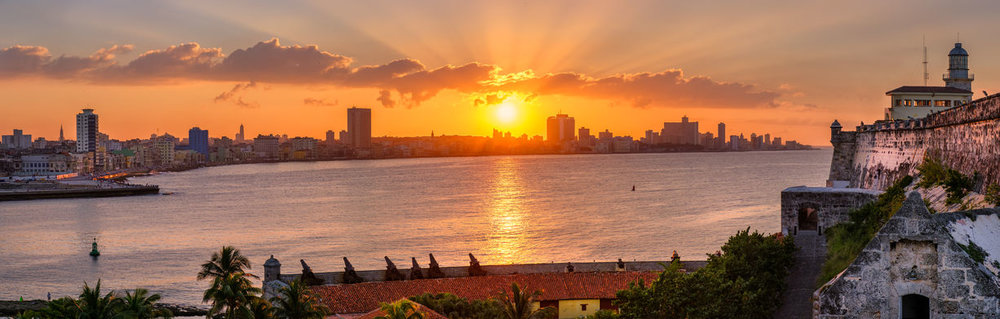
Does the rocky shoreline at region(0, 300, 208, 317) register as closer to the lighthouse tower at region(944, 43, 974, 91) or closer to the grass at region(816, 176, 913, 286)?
the grass at region(816, 176, 913, 286)

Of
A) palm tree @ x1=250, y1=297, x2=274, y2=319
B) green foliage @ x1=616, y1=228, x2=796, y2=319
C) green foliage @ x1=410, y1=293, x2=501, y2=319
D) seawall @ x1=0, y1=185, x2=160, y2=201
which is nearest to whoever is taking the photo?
green foliage @ x1=616, y1=228, x2=796, y2=319

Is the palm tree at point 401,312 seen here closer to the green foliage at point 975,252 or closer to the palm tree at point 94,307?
the palm tree at point 94,307

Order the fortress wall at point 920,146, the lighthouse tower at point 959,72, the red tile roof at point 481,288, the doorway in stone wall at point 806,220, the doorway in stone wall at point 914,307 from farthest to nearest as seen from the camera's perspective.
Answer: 1. the lighthouse tower at point 959,72
2. the red tile roof at point 481,288
3. the doorway in stone wall at point 806,220
4. the fortress wall at point 920,146
5. the doorway in stone wall at point 914,307

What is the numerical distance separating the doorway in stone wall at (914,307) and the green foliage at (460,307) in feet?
74.5

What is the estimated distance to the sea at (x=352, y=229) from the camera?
72375 millimetres

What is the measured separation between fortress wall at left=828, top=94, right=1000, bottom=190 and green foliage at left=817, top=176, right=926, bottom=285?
103 inches

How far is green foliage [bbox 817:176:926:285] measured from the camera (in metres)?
27.9

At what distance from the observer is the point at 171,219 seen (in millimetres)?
116562

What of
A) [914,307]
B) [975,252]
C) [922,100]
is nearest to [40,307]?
[914,307]

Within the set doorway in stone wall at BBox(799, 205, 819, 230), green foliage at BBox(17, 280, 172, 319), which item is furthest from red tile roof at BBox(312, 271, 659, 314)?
green foliage at BBox(17, 280, 172, 319)

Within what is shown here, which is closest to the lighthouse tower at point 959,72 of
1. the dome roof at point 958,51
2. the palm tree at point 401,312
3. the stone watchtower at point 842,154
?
the dome roof at point 958,51

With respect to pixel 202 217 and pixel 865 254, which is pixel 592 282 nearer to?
pixel 865 254

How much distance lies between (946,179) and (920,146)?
1022 centimetres

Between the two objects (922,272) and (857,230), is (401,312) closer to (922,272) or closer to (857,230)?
(857,230)
